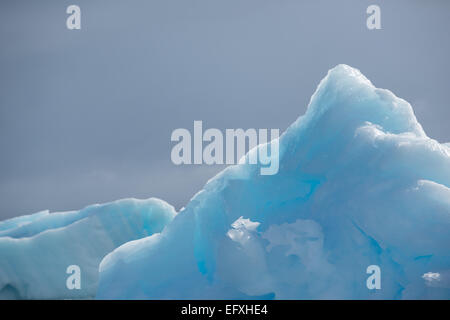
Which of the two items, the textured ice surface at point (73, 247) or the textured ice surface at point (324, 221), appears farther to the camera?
the textured ice surface at point (73, 247)

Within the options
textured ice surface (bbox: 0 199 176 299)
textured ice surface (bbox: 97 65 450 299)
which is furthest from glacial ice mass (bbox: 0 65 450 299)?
textured ice surface (bbox: 0 199 176 299)

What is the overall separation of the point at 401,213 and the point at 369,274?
0.84m

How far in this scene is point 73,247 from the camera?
1115cm

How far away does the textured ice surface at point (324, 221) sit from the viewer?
562cm

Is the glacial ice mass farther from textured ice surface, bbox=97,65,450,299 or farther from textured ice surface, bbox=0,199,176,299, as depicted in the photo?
textured ice surface, bbox=0,199,176,299

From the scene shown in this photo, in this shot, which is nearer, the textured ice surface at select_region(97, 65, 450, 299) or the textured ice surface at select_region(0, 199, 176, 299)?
the textured ice surface at select_region(97, 65, 450, 299)

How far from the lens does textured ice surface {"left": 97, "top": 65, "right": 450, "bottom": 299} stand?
18.4ft

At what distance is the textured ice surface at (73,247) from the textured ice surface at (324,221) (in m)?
4.33

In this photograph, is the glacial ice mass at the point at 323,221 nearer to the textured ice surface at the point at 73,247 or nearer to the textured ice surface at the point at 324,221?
the textured ice surface at the point at 324,221

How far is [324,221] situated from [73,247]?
23.2 feet

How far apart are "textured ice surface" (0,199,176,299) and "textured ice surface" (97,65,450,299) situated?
170 inches

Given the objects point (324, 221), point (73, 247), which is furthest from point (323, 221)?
point (73, 247)

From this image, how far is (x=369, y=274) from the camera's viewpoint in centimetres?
570

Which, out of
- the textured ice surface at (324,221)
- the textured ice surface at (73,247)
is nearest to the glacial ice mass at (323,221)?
the textured ice surface at (324,221)
